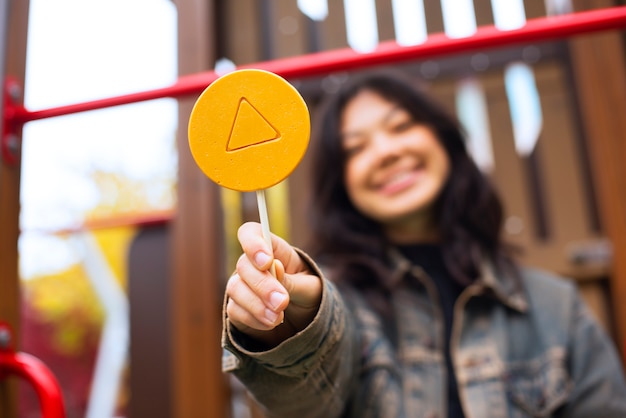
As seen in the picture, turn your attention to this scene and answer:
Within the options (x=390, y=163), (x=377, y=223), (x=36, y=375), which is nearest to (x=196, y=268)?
(x=377, y=223)

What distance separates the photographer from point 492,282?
1112 millimetres

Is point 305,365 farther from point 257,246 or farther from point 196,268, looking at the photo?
point 196,268

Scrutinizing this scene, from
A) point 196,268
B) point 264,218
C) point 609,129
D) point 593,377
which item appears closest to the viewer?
point 264,218

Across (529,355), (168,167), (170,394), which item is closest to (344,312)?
(529,355)

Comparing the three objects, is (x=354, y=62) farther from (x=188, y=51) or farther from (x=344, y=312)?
(x=188, y=51)

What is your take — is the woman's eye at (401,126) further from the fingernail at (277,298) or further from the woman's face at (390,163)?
the fingernail at (277,298)

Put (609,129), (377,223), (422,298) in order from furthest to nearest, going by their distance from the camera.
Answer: (609,129) < (377,223) < (422,298)

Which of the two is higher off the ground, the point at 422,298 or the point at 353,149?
the point at 353,149

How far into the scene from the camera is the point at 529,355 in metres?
1.08

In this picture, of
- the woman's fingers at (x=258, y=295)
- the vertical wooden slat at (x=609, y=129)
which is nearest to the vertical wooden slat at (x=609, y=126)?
the vertical wooden slat at (x=609, y=129)

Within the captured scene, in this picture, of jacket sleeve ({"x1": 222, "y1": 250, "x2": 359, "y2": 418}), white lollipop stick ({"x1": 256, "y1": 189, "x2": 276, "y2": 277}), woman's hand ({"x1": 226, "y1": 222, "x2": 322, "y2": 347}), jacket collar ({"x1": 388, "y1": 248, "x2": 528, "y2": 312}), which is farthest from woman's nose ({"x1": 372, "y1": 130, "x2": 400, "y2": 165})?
white lollipop stick ({"x1": 256, "y1": 189, "x2": 276, "y2": 277})

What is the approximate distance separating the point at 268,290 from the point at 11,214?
0.54 metres

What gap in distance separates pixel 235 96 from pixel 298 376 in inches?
14.5

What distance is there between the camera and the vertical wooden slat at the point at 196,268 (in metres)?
1.50
